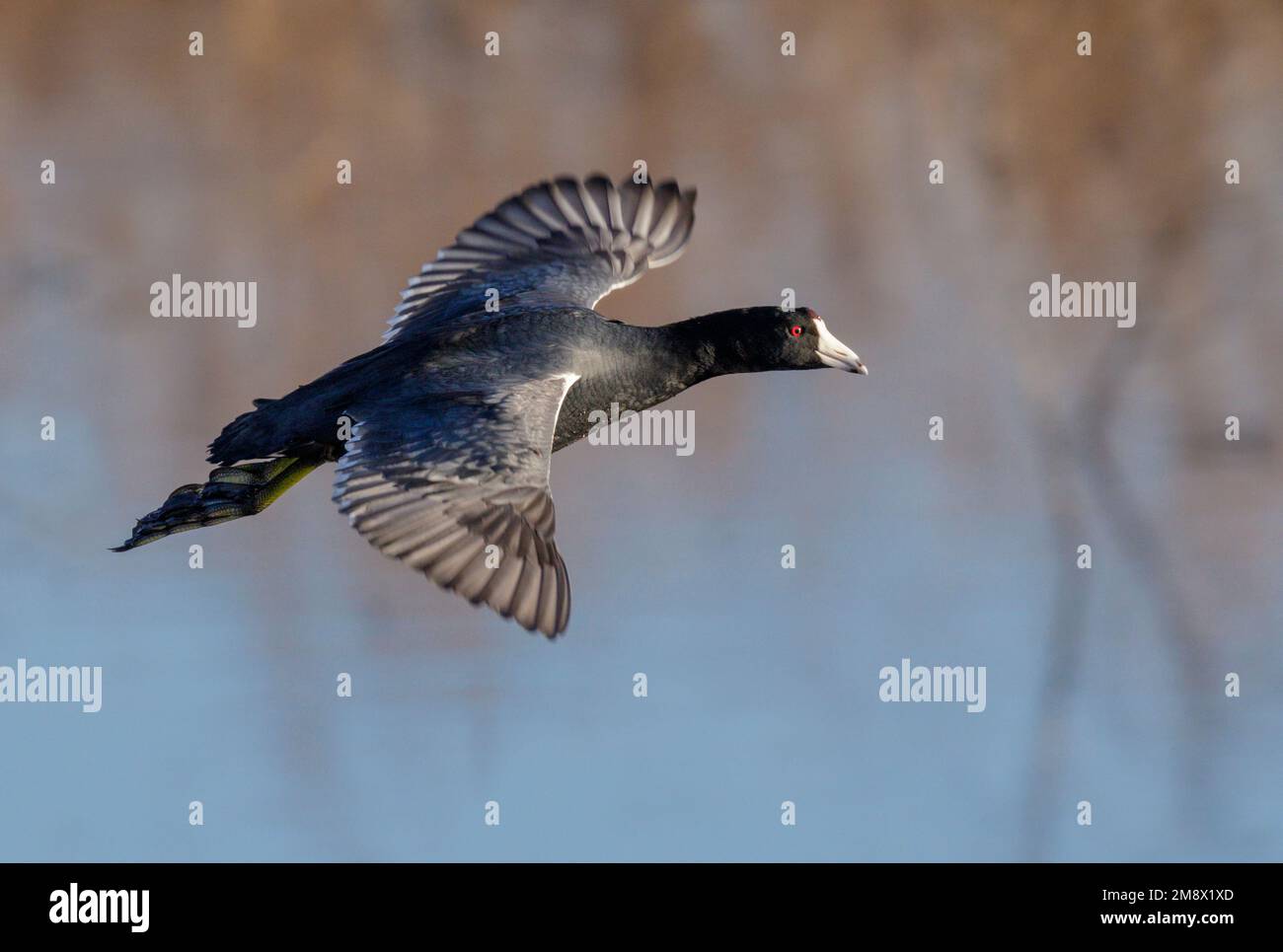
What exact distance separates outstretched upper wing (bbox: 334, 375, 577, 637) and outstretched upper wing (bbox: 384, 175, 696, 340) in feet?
3.21

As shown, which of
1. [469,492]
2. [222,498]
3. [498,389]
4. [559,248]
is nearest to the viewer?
[469,492]

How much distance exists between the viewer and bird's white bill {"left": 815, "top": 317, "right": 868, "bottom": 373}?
17.5 ft

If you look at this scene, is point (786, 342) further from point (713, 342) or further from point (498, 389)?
point (498, 389)

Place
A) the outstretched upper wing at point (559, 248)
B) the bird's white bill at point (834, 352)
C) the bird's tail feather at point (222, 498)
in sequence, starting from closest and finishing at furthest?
the bird's tail feather at point (222, 498)
the bird's white bill at point (834, 352)
the outstretched upper wing at point (559, 248)

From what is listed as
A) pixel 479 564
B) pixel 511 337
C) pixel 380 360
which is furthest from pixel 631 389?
pixel 479 564

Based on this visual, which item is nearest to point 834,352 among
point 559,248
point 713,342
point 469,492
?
point 713,342

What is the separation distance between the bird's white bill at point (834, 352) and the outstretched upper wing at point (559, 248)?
73cm

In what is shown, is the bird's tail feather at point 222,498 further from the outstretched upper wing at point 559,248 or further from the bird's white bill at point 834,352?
the bird's white bill at point 834,352

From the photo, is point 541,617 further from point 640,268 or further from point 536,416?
point 640,268

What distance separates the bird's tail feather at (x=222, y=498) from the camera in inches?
181

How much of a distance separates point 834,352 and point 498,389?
1.34 meters

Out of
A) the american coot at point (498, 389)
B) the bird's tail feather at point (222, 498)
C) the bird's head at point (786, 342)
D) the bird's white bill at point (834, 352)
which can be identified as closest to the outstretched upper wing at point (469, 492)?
the american coot at point (498, 389)

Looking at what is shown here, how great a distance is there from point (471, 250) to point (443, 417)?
1459mm

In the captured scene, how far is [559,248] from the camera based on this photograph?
226 inches
